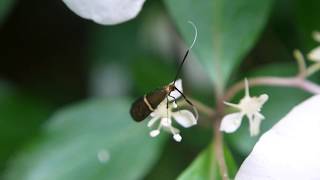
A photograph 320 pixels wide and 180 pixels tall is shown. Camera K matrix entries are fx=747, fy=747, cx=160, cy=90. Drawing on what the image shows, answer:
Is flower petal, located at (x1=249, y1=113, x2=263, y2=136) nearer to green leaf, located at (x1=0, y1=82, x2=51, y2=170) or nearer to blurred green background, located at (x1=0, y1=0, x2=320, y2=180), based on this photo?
blurred green background, located at (x1=0, y1=0, x2=320, y2=180)

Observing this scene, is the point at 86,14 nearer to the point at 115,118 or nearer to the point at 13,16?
the point at 115,118

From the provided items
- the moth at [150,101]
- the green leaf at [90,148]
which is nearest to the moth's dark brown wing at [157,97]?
A: the moth at [150,101]

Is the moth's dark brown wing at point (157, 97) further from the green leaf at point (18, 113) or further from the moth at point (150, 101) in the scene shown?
the green leaf at point (18, 113)

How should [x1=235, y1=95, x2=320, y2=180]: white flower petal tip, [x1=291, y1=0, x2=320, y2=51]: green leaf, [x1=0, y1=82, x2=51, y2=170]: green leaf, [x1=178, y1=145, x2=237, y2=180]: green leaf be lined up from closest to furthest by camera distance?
[x1=235, y1=95, x2=320, y2=180]: white flower petal tip < [x1=178, y1=145, x2=237, y2=180]: green leaf < [x1=291, y1=0, x2=320, y2=51]: green leaf < [x1=0, y1=82, x2=51, y2=170]: green leaf

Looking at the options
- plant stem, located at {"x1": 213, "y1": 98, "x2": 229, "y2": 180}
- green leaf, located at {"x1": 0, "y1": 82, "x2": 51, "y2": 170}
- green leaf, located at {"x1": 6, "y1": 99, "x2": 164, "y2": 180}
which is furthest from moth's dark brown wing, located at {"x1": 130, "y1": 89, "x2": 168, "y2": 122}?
green leaf, located at {"x1": 0, "y1": 82, "x2": 51, "y2": 170}

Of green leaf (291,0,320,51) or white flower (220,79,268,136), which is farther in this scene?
green leaf (291,0,320,51)

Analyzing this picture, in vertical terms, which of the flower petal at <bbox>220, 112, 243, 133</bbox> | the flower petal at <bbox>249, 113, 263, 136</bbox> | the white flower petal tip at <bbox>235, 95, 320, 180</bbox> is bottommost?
the white flower petal tip at <bbox>235, 95, 320, 180</bbox>

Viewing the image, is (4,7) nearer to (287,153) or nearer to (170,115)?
(170,115)
